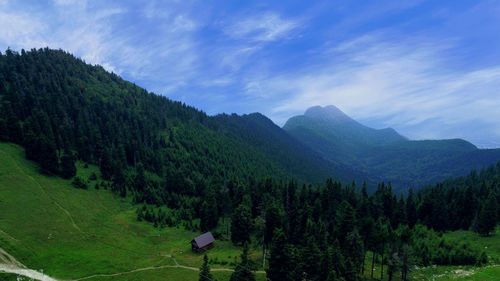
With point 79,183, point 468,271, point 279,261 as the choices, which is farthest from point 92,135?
Answer: point 468,271

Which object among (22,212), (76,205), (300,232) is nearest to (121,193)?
(76,205)

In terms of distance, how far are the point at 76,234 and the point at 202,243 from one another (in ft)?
118

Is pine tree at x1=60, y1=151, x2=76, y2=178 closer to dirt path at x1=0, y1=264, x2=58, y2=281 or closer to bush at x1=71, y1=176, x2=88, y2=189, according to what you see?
bush at x1=71, y1=176, x2=88, y2=189

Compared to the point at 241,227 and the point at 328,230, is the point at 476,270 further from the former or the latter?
the point at 241,227

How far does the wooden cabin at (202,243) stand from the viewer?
71.5m

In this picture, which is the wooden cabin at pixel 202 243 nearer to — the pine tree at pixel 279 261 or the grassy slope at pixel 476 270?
the pine tree at pixel 279 261

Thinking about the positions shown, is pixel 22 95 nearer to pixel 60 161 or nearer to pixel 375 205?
pixel 60 161

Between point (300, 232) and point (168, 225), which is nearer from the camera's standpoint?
point (300, 232)

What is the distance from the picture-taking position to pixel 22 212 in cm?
6425

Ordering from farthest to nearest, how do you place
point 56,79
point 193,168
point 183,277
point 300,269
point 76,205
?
point 56,79, point 193,168, point 76,205, point 183,277, point 300,269

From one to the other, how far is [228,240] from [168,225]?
87.2ft

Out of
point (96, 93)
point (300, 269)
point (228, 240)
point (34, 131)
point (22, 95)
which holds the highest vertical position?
point (96, 93)

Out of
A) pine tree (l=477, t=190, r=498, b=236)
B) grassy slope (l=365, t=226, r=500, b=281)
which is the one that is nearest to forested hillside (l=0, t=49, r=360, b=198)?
grassy slope (l=365, t=226, r=500, b=281)

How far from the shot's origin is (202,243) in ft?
239
